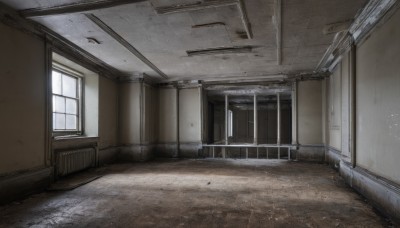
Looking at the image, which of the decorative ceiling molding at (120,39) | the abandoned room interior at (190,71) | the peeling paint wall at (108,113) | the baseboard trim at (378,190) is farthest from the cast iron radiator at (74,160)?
the baseboard trim at (378,190)

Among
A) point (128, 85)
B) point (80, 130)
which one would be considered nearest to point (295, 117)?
point (128, 85)

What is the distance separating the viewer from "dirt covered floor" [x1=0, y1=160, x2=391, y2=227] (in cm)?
300

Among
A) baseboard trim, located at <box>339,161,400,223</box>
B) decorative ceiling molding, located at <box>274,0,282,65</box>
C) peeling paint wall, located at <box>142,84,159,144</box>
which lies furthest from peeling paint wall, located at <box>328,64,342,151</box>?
peeling paint wall, located at <box>142,84,159,144</box>

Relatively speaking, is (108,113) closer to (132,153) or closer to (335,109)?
(132,153)

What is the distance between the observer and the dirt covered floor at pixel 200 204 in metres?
3.00

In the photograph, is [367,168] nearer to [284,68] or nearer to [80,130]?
[284,68]

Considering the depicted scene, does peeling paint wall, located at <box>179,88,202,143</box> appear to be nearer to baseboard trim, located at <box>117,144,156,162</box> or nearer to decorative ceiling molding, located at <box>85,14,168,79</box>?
baseboard trim, located at <box>117,144,156,162</box>

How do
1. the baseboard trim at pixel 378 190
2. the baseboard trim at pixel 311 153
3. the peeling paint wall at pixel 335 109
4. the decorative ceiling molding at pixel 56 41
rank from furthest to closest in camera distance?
the baseboard trim at pixel 311 153 → the peeling paint wall at pixel 335 109 → the decorative ceiling molding at pixel 56 41 → the baseboard trim at pixel 378 190

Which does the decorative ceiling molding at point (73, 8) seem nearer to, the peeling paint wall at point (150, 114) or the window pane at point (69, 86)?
the window pane at point (69, 86)

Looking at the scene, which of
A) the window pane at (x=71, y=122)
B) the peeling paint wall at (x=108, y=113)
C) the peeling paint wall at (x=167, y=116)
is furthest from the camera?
the peeling paint wall at (x=167, y=116)

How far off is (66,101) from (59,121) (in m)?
0.53

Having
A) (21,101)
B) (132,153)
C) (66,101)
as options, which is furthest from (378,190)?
(132,153)

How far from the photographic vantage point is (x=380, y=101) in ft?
11.0

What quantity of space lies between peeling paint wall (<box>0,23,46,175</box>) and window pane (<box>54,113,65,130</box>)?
126cm
